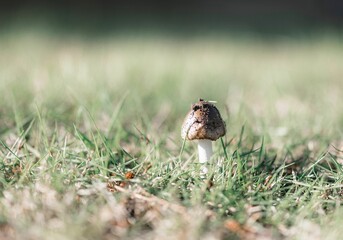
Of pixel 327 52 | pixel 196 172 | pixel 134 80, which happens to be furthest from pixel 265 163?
pixel 327 52

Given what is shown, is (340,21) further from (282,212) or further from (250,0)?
(282,212)

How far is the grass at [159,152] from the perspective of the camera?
196 cm

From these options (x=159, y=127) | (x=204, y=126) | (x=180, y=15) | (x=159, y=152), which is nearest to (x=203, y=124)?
(x=204, y=126)

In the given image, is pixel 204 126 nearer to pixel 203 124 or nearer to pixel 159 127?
pixel 203 124

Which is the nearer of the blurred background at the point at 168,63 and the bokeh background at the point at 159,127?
the bokeh background at the point at 159,127

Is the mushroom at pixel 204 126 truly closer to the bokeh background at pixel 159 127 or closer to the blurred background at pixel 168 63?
the bokeh background at pixel 159 127

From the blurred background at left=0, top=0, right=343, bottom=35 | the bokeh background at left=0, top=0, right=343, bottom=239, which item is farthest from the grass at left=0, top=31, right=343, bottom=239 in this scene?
the blurred background at left=0, top=0, right=343, bottom=35

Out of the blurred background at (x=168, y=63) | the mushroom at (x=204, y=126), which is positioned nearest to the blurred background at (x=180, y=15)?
the blurred background at (x=168, y=63)

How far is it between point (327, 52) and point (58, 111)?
3.88 meters

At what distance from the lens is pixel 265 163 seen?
8.39ft

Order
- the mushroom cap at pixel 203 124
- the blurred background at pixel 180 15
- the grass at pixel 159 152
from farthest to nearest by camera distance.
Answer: the blurred background at pixel 180 15
the mushroom cap at pixel 203 124
the grass at pixel 159 152

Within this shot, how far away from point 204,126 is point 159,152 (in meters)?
0.38

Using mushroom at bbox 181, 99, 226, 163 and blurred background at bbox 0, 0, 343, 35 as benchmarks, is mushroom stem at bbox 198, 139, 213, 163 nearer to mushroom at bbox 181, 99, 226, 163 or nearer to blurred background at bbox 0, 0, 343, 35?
mushroom at bbox 181, 99, 226, 163

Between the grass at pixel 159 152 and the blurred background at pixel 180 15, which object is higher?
the blurred background at pixel 180 15
